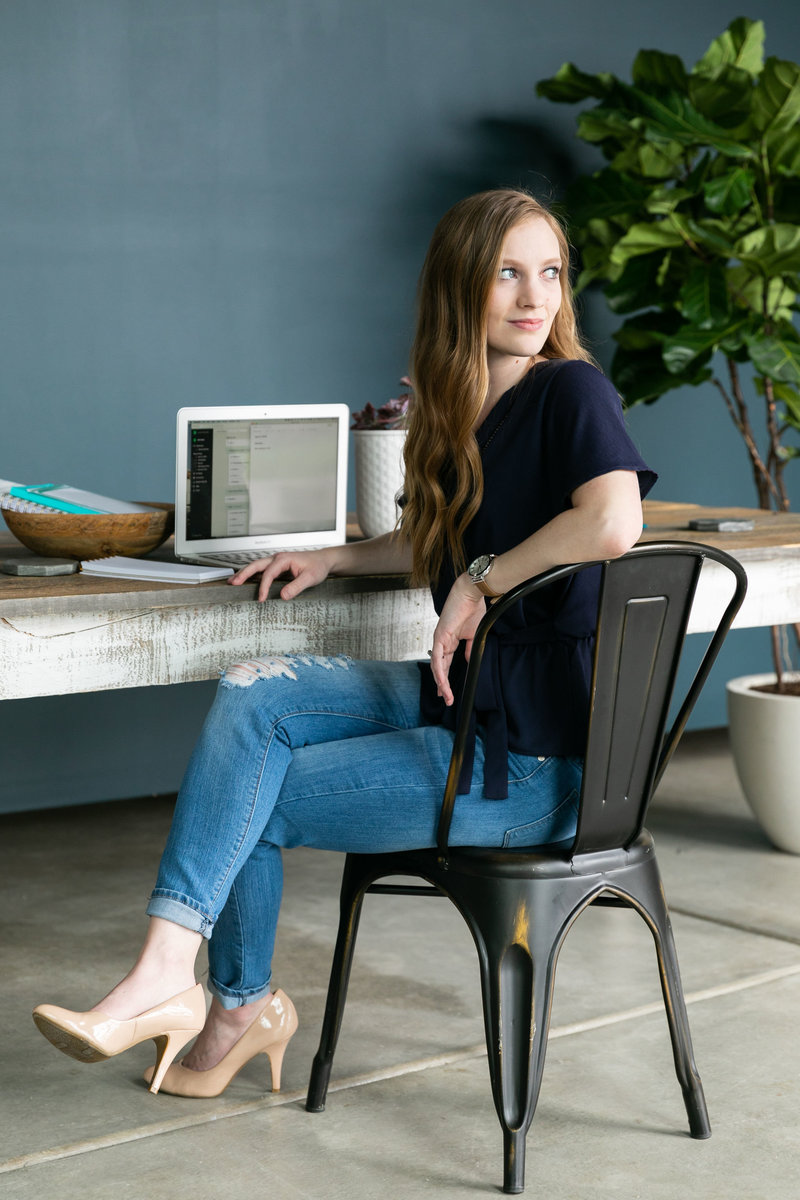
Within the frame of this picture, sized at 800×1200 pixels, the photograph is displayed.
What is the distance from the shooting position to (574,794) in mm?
1930

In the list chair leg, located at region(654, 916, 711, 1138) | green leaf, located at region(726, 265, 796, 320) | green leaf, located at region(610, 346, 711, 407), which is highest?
green leaf, located at region(726, 265, 796, 320)

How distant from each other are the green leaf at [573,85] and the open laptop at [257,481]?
2.00 m

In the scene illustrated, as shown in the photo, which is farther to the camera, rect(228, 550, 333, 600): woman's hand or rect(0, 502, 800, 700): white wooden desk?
rect(228, 550, 333, 600): woman's hand

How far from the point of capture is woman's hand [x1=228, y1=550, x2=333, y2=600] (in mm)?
2102

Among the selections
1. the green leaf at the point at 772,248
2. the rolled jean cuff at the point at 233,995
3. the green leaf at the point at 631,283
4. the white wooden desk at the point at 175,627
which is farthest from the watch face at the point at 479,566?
the green leaf at the point at 631,283

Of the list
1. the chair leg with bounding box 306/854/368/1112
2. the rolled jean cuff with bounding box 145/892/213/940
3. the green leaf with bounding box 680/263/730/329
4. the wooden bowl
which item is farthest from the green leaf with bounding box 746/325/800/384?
the rolled jean cuff with bounding box 145/892/213/940

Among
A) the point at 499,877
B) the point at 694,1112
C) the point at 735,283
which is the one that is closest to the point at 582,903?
the point at 499,877

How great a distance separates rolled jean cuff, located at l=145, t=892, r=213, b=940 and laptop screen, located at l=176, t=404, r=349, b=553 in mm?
659

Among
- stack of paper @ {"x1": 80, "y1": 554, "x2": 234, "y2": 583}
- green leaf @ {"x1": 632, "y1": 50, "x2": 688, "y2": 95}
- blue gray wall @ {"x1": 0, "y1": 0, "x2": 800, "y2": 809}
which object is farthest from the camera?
green leaf @ {"x1": 632, "y1": 50, "x2": 688, "y2": 95}

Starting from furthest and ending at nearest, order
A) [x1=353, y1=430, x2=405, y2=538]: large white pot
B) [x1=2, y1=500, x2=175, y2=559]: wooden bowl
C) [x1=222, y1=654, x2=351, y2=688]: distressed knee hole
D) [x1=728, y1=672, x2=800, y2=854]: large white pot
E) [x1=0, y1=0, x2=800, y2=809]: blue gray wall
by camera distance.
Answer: [x1=0, y1=0, x2=800, y2=809]: blue gray wall < [x1=728, y1=672, x2=800, y2=854]: large white pot < [x1=353, y1=430, x2=405, y2=538]: large white pot < [x1=2, y1=500, x2=175, y2=559]: wooden bowl < [x1=222, y1=654, x2=351, y2=688]: distressed knee hole

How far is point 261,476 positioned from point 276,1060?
0.93 meters

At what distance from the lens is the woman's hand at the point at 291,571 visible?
210 cm

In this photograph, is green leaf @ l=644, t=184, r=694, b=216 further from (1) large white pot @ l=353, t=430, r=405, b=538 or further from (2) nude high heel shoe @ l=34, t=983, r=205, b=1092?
(2) nude high heel shoe @ l=34, t=983, r=205, b=1092

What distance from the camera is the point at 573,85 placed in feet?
13.4
